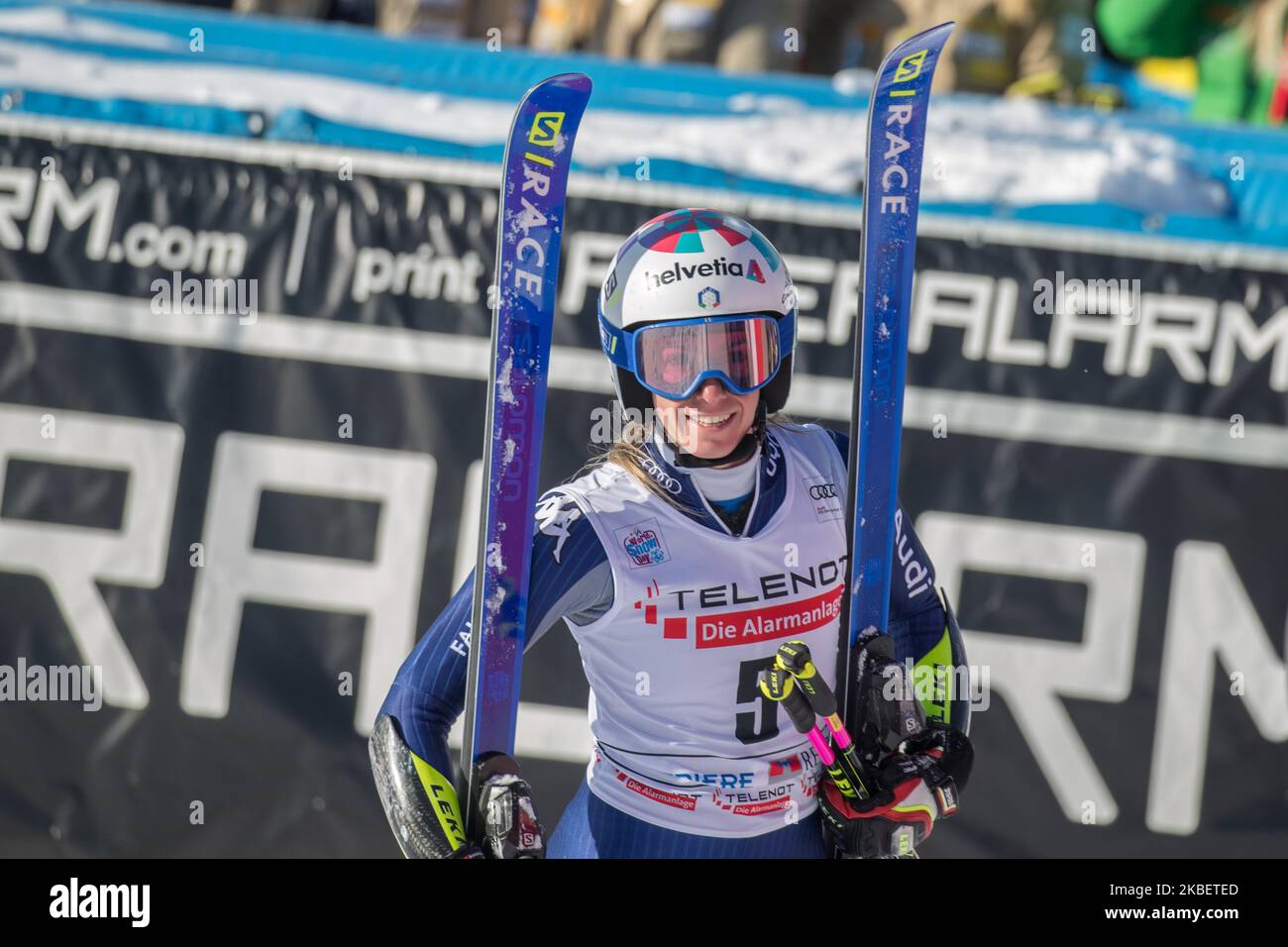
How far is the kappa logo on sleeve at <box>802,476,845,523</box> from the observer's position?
272 cm

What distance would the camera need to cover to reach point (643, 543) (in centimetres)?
258

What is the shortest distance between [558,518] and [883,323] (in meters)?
0.74

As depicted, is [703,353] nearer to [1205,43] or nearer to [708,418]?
[708,418]

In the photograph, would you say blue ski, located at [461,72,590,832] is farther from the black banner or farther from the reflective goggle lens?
the black banner

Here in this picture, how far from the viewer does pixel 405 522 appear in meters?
4.51

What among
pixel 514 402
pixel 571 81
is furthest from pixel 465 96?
pixel 514 402

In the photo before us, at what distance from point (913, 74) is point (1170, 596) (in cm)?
233

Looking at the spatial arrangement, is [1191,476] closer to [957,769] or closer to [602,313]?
[957,769]

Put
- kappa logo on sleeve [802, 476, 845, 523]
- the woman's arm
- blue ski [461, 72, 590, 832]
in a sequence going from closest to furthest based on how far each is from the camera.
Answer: the woman's arm → blue ski [461, 72, 590, 832] → kappa logo on sleeve [802, 476, 845, 523]

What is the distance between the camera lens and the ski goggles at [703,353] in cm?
250

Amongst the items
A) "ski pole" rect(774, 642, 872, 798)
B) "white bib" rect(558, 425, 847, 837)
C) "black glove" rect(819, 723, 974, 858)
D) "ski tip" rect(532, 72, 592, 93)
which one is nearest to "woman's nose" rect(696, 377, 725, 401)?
"white bib" rect(558, 425, 847, 837)

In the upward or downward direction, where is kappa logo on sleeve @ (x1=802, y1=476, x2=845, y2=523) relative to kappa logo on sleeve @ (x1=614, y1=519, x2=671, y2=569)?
upward

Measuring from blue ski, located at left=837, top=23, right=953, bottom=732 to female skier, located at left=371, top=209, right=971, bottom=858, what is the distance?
7 centimetres
